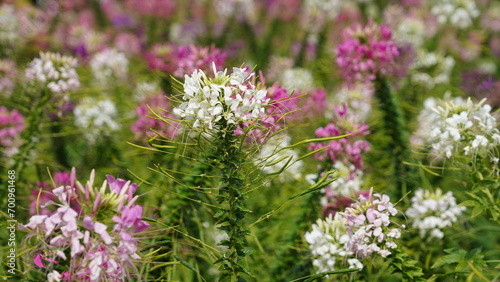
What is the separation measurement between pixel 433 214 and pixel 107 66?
2283 mm

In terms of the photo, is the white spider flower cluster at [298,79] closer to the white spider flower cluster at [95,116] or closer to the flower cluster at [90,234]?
the white spider flower cluster at [95,116]

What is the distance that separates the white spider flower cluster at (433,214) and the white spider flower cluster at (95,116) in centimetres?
161

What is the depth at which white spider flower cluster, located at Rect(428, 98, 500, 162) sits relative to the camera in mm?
1146

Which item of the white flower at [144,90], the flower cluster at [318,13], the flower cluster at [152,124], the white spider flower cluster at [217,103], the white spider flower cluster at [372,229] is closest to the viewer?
the white spider flower cluster at [217,103]

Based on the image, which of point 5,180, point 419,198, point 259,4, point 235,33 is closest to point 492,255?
point 419,198

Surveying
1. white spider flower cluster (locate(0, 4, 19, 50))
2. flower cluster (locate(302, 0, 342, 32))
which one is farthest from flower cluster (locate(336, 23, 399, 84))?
white spider flower cluster (locate(0, 4, 19, 50))

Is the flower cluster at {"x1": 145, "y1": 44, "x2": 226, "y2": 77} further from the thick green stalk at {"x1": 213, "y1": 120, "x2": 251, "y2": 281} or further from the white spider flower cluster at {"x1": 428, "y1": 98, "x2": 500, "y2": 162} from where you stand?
the white spider flower cluster at {"x1": 428, "y1": 98, "x2": 500, "y2": 162}

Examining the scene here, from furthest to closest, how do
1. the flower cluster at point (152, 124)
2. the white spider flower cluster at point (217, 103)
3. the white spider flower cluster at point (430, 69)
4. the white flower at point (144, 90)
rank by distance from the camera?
the white spider flower cluster at point (430, 69), the white flower at point (144, 90), the flower cluster at point (152, 124), the white spider flower cluster at point (217, 103)

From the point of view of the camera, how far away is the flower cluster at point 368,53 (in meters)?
1.70

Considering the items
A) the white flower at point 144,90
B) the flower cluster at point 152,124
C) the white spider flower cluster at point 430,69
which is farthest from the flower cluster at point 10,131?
the white spider flower cluster at point 430,69

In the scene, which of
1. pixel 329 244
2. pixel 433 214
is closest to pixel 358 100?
pixel 433 214

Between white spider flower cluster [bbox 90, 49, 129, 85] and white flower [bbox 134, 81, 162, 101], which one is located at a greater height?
white spider flower cluster [bbox 90, 49, 129, 85]

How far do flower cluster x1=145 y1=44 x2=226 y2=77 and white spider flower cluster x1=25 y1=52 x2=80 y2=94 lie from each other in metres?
0.36

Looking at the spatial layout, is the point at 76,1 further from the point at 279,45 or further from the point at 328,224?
the point at 328,224
